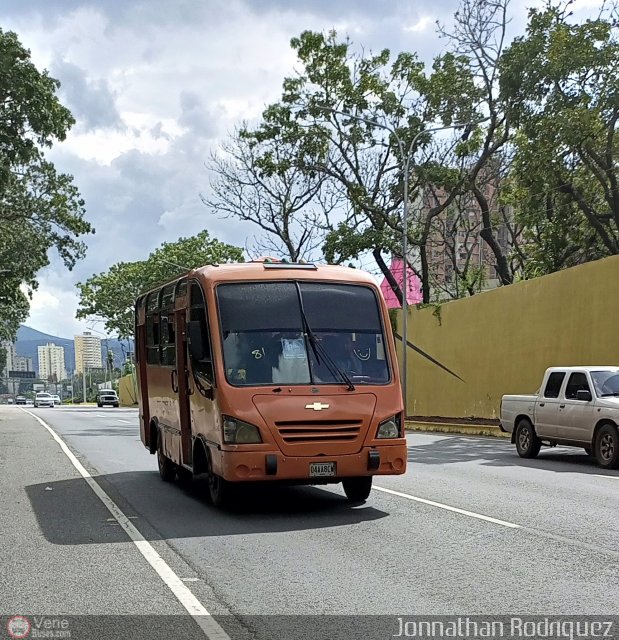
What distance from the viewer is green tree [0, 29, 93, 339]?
26.9 m

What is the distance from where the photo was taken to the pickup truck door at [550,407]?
17.5m

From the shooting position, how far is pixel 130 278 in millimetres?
67812

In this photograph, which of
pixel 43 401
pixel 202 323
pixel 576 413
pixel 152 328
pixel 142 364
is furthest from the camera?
pixel 43 401

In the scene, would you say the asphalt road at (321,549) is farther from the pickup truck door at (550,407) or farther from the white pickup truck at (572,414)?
the pickup truck door at (550,407)

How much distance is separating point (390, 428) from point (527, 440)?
336 inches

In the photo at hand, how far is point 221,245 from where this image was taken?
2450 inches

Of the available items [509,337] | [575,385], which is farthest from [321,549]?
[509,337]

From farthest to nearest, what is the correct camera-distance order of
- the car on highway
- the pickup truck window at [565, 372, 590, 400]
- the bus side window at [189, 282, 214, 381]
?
the car on highway → the pickup truck window at [565, 372, 590, 400] → the bus side window at [189, 282, 214, 381]

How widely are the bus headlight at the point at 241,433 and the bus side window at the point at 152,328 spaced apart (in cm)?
435

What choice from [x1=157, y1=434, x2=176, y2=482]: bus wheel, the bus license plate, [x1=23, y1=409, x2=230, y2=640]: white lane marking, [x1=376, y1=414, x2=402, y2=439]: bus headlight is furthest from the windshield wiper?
[x1=157, y1=434, x2=176, y2=482]: bus wheel

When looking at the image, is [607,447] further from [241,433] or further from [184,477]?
[241,433]

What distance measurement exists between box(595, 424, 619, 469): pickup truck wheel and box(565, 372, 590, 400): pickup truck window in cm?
113

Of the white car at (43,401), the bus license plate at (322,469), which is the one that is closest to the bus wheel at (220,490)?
the bus license plate at (322,469)

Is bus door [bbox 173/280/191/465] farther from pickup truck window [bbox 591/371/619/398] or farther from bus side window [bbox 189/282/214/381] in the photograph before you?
pickup truck window [bbox 591/371/619/398]
